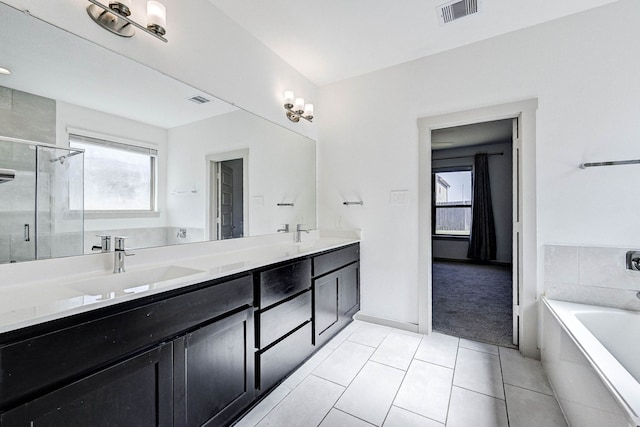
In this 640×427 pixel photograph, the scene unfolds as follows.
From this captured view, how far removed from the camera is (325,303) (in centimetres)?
230

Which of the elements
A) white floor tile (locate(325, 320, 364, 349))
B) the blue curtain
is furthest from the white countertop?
the blue curtain

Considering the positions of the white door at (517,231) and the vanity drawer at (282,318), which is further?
the white door at (517,231)

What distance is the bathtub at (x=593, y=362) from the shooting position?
1.08 m

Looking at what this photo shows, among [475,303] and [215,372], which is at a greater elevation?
[215,372]

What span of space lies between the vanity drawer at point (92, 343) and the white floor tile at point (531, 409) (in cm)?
179

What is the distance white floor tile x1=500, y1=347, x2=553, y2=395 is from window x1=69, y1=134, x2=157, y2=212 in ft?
8.79

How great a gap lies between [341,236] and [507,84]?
2.02 meters

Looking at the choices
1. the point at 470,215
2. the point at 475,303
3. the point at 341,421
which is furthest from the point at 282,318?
the point at 470,215

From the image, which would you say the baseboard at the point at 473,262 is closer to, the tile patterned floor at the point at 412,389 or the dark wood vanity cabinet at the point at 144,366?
the tile patterned floor at the point at 412,389

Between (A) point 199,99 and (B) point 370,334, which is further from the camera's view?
(B) point 370,334

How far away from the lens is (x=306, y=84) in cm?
300

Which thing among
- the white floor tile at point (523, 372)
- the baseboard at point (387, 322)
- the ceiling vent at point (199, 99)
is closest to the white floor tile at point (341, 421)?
the white floor tile at point (523, 372)

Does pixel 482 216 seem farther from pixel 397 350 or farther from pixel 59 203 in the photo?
pixel 59 203

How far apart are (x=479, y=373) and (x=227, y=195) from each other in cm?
230
